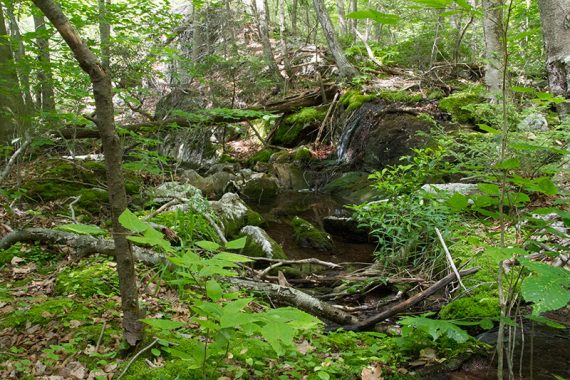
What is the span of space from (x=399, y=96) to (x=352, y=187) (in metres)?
3.10

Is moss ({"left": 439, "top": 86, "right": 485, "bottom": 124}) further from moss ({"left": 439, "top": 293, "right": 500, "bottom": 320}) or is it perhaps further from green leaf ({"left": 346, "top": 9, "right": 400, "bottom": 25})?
green leaf ({"left": 346, "top": 9, "right": 400, "bottom": 25})

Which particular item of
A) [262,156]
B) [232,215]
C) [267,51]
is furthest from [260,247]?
[267,51]

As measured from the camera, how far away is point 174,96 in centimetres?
1443

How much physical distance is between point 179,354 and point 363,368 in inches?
46.4

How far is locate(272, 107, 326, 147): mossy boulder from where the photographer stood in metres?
13.5

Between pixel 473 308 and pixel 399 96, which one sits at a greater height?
pixel 399 96

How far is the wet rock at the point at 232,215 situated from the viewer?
19.3 ft

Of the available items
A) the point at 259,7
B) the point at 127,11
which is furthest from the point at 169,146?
the point at 127,11

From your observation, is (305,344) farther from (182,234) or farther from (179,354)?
(182,234)

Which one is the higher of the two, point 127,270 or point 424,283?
point 127,270

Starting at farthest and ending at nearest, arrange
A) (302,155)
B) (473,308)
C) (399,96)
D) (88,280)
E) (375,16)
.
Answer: (302,155)
(399,96)
(88,280)
(473,308)
(375,16)

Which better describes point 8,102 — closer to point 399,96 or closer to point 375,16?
point 375,16

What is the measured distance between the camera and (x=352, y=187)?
10.2 m

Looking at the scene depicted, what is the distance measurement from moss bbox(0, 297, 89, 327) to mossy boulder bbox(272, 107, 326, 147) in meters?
11.4
